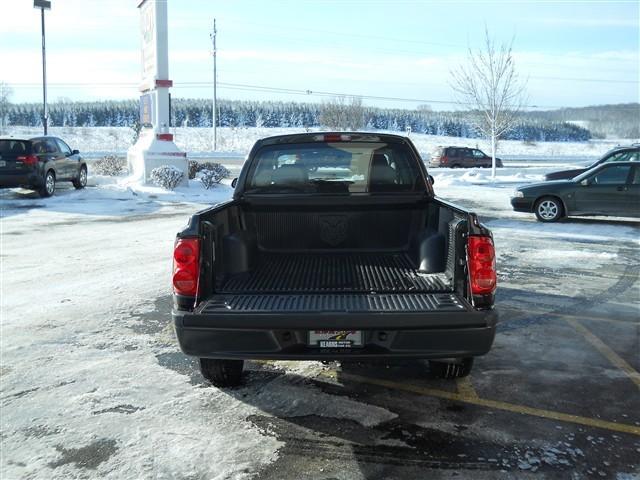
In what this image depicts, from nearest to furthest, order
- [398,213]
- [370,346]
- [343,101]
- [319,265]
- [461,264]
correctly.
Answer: [370,346], [461,264], [319,265], [398,213], [343,101]

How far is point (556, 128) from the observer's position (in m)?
112

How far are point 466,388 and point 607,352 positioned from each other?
1.62 metres

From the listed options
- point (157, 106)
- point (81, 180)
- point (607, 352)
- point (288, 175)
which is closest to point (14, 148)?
point (81, 180)

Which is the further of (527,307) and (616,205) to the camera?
(616,205)

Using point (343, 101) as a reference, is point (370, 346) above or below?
below

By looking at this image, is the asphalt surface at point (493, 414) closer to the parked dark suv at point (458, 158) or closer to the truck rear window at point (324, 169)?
the truck rear window at point (324, 169)

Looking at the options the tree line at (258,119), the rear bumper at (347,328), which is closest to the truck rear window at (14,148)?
the rear bumper at (347,328)

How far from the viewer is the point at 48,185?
1753 centimetres

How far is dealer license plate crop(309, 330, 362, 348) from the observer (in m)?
3.56

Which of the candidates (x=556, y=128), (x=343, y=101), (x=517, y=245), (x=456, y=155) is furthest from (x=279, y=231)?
(x=556, y=128)

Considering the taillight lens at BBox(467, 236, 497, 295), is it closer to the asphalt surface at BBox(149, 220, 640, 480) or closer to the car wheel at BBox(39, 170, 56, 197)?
the asphalt surface at BBox(149, 220, 640, 480)

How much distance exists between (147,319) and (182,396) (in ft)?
6.78

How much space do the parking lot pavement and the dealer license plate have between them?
423 mm

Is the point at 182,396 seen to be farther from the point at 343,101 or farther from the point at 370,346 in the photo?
the point at 343,101
